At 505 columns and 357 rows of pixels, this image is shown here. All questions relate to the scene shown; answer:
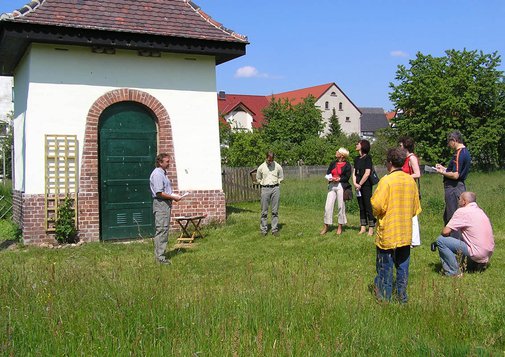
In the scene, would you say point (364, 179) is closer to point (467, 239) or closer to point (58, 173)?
point (467, 239)

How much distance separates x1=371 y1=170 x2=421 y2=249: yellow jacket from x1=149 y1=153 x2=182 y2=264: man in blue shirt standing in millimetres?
3998

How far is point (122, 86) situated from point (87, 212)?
2919 mm

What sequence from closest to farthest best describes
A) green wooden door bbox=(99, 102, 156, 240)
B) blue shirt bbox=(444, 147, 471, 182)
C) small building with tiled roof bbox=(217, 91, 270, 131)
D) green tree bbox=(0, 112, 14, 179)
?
blue shirt bbox=(444, 147, 471, 182)
green wooden door bbox=(99, 102, 156, 240)
green tree bbox=(0, 112, 14, 179)
small building with tiled roof bbox=(217, 91, 270, 131)

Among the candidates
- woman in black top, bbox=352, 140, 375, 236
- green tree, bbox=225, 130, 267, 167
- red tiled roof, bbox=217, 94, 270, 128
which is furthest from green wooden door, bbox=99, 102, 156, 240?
red tiled roof, bbox=217, 94, 270, 128

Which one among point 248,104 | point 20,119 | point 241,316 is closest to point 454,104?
point 248,104

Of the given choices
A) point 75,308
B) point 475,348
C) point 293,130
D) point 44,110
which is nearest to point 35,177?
point 44,110

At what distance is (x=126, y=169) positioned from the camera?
1216 cm

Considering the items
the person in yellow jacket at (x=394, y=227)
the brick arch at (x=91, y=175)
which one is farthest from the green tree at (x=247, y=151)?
the person in yellow jacket at (x=394, y=227)

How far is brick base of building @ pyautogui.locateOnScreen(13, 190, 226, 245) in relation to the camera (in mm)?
11289

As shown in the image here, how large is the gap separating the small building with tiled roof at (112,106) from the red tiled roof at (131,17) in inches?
1.0

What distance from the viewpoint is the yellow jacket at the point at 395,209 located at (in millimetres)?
6141

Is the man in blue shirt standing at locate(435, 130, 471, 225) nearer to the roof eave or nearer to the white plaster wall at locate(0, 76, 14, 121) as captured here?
the roof eave

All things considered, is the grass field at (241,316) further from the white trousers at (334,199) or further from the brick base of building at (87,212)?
the brick base of building at (87,212)

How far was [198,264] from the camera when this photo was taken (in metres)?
9.29
